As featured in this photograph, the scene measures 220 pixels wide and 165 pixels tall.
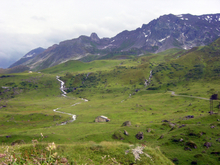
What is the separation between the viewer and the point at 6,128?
88.0 m

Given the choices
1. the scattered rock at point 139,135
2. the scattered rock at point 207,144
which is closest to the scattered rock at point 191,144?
the scattered rock at point 207,144

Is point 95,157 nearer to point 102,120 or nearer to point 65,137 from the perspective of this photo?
point 65,137

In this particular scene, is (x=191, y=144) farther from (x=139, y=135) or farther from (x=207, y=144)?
(x=139, y=135)

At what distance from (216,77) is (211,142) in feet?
648

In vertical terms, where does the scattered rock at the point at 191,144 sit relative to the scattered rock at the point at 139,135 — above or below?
above

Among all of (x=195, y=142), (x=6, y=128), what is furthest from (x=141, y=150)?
(x=6, y=128)

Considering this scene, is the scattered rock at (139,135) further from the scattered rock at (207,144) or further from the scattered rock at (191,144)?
the scattered rock at (207,144)

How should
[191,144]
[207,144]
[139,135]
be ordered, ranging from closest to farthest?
[207,144]
[191,144]
[139,135]

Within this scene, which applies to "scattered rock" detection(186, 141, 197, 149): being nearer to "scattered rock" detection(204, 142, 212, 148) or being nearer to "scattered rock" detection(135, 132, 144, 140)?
"scattered rock" detection(204, 142, 212, 148)

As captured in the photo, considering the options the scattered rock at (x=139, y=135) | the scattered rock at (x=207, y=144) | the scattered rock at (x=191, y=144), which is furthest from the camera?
the scattered rock at (x=139, y=135)

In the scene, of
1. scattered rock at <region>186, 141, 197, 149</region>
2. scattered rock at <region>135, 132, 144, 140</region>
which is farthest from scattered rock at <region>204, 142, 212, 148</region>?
scattered rock at <region>135, 132, 144, 140</region>

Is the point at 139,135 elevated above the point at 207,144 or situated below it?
below

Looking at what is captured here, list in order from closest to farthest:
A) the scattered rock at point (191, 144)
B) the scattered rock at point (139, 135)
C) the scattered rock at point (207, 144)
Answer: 1. the scattered rock at point (207, 144)
2. the scattered rock at point (191, 144)
3. the scattered rock at point (139, 135)

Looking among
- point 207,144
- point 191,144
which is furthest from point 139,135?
point 207,144
